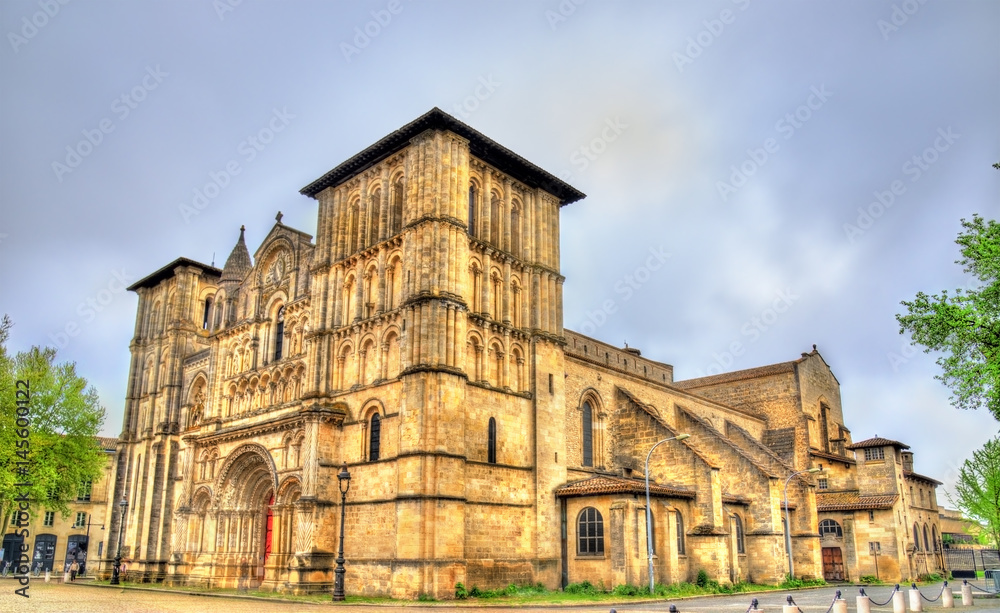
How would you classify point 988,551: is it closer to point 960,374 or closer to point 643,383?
point 643,383

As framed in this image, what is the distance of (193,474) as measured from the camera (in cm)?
4109

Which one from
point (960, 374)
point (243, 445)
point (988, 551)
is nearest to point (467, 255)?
point (243, 445)

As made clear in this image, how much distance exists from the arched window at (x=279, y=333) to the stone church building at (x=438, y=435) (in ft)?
0.51

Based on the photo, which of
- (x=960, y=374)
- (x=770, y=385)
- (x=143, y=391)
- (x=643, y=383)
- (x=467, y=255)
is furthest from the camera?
(x=770, y=385)

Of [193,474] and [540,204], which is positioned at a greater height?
[540,204]

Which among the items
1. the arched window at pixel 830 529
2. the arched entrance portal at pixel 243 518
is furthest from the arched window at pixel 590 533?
the arched window at pixel 830 529

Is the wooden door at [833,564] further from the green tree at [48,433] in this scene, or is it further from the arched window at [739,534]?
the green tree at [48,433]

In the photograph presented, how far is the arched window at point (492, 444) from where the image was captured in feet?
107

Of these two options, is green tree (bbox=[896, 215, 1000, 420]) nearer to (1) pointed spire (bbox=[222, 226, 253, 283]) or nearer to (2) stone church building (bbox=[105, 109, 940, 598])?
(2) stone church building (bbox=[105, 109, 940, 598])

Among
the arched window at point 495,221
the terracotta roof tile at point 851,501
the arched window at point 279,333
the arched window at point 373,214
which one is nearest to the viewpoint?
the arched window at point 373,214

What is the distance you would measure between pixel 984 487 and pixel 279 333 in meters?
41.4

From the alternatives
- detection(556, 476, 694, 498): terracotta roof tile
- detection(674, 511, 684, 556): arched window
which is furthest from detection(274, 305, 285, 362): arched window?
detection(674, 511, 684, 556): arched window

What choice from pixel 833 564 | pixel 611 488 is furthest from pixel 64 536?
pixel 833 564

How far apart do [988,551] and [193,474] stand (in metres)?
65.0
